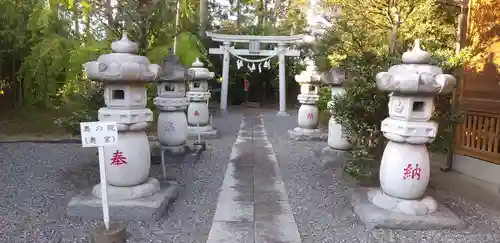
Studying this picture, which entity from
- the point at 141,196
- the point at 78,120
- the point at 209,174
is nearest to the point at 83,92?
the point at 78,120

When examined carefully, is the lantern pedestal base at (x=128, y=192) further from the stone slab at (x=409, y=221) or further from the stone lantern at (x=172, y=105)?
the stone lantern at (x=172, y=105)

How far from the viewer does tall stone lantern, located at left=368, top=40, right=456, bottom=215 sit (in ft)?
12.5

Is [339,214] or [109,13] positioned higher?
[109,13]

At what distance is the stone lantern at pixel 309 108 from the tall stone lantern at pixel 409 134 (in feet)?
17.3

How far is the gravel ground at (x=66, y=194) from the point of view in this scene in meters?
3.63

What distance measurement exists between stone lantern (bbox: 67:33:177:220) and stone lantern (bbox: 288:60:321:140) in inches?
221

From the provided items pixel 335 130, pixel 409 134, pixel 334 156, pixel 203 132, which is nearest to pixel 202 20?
pixel 203 132

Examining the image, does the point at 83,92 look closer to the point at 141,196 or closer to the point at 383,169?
the point at 141,196

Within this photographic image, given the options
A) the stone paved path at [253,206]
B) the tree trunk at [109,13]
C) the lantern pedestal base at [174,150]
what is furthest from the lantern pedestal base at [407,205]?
the tree trunk at [109,13]

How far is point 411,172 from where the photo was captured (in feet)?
12.8

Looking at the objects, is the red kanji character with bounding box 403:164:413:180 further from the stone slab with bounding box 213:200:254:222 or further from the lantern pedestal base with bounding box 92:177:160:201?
the lantern pedestal base with bounding box 92:177:160:201

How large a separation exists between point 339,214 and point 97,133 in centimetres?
260

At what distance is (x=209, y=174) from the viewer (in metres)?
5.88

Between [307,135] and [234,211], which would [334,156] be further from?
[234,211]
